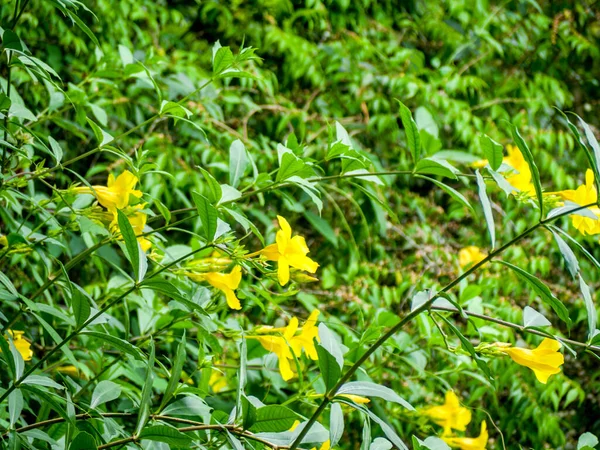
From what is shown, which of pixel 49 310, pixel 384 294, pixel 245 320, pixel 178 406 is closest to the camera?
pixel 178 406

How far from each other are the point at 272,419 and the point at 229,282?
197 mm

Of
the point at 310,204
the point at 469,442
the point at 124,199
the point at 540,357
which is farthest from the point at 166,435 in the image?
the point at 310,204

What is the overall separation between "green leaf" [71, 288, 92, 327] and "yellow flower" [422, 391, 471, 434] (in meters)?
0.76

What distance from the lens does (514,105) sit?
2717mm

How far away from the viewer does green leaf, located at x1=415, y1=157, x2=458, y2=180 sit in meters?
0.86

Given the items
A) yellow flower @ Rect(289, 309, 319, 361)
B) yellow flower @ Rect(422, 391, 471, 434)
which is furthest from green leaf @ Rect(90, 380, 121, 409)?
yellow flower @ Rect(422, 391, 471, 434)

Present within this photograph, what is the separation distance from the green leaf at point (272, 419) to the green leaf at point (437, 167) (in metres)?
0.32

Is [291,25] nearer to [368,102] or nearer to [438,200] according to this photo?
[368,102]

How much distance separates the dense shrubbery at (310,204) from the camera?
900mm

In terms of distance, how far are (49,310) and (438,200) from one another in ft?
6.08

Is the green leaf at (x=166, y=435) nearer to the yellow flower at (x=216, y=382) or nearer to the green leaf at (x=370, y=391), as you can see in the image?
the green leaf at (x=370, y=391)

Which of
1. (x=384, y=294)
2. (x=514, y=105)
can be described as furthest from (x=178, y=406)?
(x=514, y=105)

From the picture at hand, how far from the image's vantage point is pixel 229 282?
86 cm

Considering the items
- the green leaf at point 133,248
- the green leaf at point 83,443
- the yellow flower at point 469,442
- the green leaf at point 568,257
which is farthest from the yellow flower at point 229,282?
the yellow flower at point 469,442
